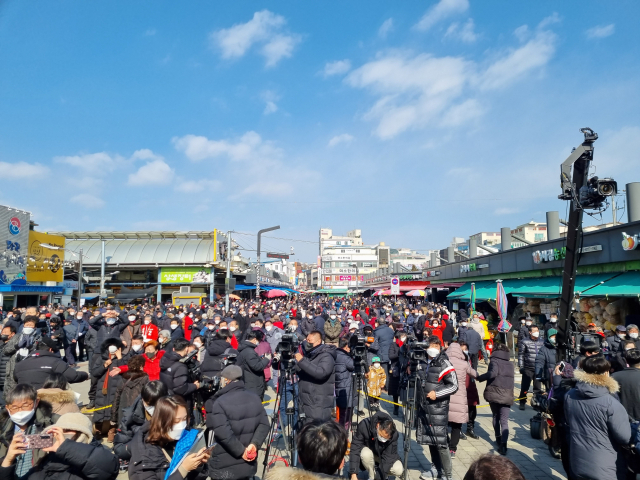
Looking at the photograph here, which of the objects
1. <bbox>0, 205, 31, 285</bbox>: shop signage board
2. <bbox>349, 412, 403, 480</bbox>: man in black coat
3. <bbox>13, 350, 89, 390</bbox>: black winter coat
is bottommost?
<bbox>349, 412, 403, 480</bbox>: man in black coat

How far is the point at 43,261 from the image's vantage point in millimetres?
30406

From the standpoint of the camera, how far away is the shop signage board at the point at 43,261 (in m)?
29.2

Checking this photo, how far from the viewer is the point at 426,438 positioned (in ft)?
16.9

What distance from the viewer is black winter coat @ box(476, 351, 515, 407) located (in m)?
6.10

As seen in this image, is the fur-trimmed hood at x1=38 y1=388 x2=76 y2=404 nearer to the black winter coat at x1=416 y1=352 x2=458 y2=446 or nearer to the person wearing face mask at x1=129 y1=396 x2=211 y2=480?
the person wearing face mask at x1=129 y1=396 x2=211 y2=480

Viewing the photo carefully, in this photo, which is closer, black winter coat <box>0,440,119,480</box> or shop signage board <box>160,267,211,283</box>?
black winter coat <box>0,440,119,480</box>

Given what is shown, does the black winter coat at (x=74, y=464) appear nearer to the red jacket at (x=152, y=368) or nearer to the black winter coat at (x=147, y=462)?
the black winter coat at (x=147, y=462)

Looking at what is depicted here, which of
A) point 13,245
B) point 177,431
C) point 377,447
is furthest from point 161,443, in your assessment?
point 13,245

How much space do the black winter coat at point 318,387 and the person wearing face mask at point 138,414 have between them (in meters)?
1.88

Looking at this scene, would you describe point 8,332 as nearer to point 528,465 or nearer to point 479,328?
point 528,465

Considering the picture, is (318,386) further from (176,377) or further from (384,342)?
(384,342)

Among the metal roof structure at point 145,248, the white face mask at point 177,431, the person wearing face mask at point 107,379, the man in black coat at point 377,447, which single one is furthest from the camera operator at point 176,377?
the metal roof structure at point 145,248

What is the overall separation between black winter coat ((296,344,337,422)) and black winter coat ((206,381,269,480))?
4.53ft

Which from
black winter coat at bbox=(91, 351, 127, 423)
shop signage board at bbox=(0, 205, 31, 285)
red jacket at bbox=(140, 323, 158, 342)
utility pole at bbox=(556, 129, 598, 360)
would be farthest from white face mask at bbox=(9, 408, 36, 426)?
shop signage board at bbox=(0, 205, 31, 285)
